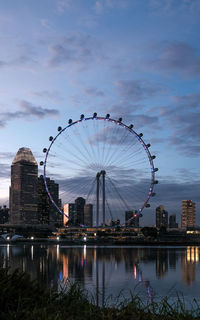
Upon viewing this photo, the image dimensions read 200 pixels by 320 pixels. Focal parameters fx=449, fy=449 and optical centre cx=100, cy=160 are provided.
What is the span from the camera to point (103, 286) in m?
25.4

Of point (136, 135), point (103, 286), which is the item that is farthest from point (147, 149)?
point (103, 286)

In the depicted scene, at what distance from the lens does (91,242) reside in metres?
173

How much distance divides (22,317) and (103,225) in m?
136

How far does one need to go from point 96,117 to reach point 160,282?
67.5 m

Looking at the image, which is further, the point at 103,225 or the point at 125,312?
the point at 103,225

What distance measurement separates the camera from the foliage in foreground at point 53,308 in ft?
29.2

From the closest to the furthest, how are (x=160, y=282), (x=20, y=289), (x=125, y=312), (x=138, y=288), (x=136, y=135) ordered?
(x=125, y=312) < (x=20, y=289) < (x=138, y=288) < (x=160, y=282) < (x=136, y=135)

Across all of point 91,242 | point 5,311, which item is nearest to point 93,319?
point 5,311

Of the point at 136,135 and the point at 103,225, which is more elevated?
the point at 136,135

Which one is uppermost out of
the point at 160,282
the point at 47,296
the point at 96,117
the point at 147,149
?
the point at 96,117

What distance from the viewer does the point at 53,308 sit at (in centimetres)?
969

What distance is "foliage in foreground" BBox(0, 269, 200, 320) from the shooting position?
889 cm

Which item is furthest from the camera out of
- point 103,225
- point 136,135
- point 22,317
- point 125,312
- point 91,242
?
point 91,242

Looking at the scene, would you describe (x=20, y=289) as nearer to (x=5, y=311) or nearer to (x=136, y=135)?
(x=5, y=311)
